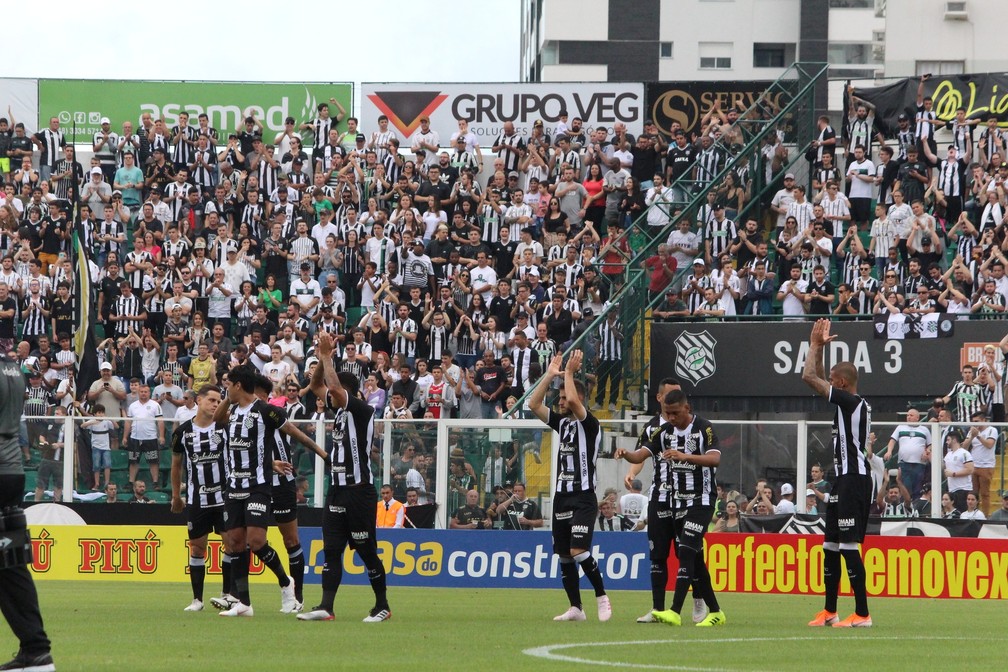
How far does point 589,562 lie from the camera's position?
13930 mm

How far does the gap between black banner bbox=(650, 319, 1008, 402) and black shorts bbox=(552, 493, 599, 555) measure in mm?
11538

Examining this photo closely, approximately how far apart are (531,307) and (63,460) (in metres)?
8.42

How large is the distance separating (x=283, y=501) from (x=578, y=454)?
9.24 feet

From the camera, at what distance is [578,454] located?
551 inches

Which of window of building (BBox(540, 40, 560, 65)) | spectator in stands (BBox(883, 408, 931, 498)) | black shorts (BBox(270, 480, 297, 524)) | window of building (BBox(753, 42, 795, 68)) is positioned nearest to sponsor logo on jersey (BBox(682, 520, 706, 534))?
black shorts (BBox(270, 480, 297, 524))

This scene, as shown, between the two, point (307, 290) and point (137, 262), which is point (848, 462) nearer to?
point (307, 290)

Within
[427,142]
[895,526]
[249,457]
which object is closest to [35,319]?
[427,142]

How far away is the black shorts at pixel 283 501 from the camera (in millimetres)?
14312

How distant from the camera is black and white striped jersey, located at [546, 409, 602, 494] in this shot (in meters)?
14.0

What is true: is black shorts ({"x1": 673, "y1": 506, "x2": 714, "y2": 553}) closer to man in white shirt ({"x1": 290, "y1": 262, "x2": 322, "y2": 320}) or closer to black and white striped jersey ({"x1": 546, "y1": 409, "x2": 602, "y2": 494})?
black and white striped jersey ({"x1": 546, "y1": 409, "x2": 602, "y2": 494})

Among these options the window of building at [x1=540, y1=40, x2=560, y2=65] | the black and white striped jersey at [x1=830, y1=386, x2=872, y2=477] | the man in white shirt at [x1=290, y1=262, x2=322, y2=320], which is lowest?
the black and white striped jersey at [x1=830, y1=386, x2=872, y2=477]

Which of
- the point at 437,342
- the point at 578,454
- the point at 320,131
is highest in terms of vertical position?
the point at 320,131

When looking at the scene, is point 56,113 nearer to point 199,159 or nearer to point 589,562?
point 199,159

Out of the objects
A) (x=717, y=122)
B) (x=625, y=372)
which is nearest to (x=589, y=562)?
(x=625, y=372)
